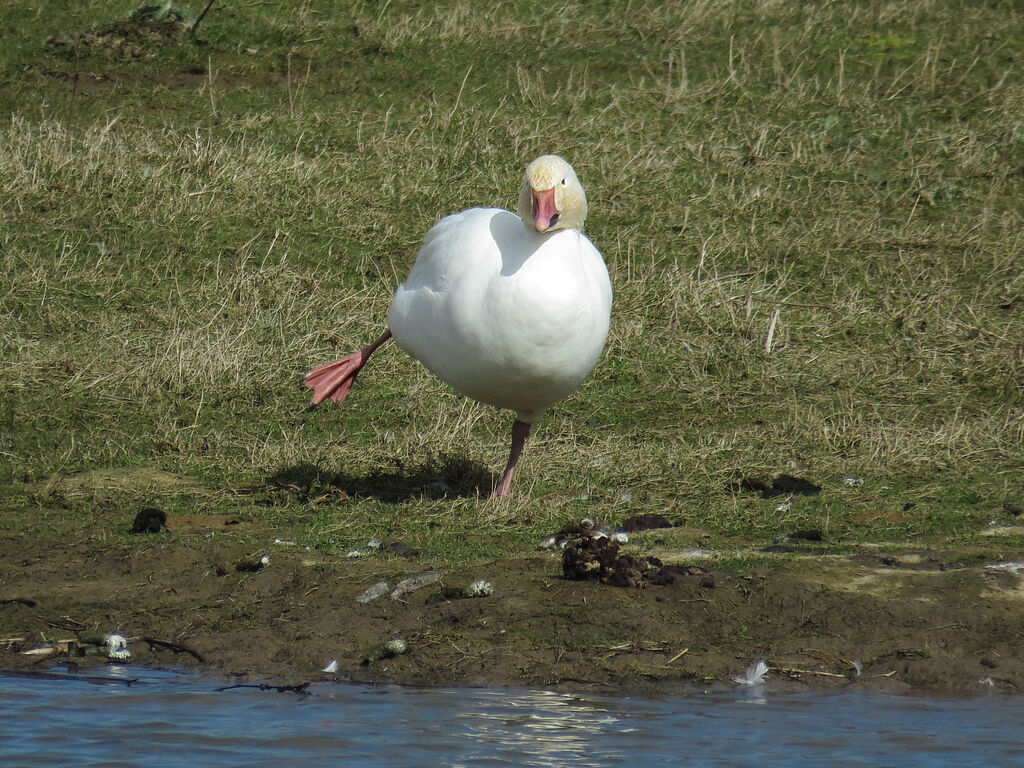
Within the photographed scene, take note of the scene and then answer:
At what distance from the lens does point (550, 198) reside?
668cm

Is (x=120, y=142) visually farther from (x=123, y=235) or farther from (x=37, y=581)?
(x=37, y=581)

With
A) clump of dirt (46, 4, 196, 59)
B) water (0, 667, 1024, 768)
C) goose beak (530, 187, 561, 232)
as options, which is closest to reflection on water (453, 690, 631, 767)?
water (0, 667, 1024, 768)

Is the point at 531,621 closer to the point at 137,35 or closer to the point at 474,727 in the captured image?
the point at 474,727

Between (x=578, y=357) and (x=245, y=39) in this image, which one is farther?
(x=245, y=39)

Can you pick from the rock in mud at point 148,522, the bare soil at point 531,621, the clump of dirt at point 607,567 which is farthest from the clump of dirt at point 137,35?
the clump of dirt at point 607,567

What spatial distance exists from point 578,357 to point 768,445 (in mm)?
1644

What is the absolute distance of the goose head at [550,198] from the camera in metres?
6.67

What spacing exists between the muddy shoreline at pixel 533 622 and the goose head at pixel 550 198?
1.68m

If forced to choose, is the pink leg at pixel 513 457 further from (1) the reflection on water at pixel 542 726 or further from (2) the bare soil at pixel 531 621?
(1) the reflection on water at pixel 542 726

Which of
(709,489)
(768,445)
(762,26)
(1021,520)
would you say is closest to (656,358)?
(768,445)

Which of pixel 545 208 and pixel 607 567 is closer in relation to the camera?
pixel 607 567

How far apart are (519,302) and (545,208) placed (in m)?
0.48

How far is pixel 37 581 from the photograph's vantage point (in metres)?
5.81

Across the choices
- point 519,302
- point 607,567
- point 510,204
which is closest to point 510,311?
point 519,302
